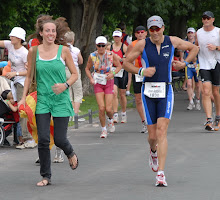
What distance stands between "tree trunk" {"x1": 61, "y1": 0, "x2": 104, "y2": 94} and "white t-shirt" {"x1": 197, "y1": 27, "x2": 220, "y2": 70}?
9116mm

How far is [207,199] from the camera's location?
293 inches

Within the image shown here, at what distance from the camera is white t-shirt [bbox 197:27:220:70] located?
1416cm

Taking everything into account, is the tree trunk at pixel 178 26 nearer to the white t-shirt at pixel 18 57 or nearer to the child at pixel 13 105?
the child at pixel 13 105

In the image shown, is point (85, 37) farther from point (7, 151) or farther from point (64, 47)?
point (64, 47)

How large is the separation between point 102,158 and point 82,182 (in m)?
2.13

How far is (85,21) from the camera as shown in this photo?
76.3ft

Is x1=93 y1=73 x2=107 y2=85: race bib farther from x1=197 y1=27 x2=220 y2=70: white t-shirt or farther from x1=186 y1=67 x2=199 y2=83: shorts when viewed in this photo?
x1=186 y1=67 x2=199 y2=83: shorts

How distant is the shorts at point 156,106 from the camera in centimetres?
862

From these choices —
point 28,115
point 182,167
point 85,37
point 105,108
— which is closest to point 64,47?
point 28,115

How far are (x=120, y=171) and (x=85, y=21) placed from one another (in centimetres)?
1425

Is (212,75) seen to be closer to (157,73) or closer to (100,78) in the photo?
(100,78)

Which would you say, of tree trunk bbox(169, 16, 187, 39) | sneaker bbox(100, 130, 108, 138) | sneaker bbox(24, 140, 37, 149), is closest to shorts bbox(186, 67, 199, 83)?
sneaker bbox(100, 130, 108, 138)

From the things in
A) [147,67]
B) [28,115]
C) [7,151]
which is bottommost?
[7,151]

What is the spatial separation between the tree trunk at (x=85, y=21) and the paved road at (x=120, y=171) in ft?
31.0
